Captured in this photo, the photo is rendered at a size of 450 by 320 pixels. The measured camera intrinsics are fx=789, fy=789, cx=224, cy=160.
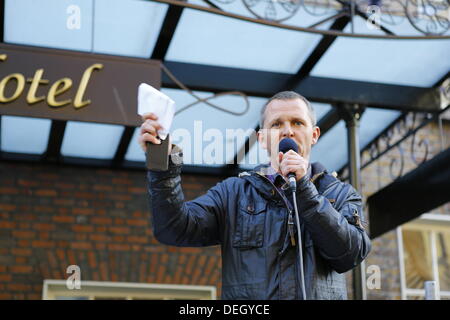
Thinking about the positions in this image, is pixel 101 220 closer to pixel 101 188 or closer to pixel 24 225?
pixel 101 188

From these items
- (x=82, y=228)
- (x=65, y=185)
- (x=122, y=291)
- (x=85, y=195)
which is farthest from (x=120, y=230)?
(x=65, y=185)

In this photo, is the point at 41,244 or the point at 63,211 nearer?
the point at 41,244

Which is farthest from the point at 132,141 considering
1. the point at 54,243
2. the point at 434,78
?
the point at 434,78

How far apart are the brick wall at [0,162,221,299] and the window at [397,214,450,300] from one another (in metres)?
2.26

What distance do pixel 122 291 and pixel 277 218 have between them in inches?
223

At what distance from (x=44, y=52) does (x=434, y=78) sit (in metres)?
3.28

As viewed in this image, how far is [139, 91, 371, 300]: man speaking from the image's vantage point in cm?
220

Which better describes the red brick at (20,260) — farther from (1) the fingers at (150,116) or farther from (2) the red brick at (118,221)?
(1) the fingers at (150,116)

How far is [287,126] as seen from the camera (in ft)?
7.84

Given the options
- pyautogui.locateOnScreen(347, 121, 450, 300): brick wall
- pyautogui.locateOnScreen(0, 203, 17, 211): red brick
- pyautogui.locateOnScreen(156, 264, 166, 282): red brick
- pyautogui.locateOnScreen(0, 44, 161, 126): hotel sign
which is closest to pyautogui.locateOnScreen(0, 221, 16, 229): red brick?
pyautogui.locateOnScreen(0, 203, 17, 211): red brick

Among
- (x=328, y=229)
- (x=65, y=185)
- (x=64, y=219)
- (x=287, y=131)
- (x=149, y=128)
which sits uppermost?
(x=65, y=185)

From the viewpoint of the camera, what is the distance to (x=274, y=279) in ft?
7.42

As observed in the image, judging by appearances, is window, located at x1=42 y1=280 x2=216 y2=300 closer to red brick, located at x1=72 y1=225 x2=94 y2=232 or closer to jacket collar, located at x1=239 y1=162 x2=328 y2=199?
red brick, located at x1=72 y1=225 x2=94 y2=232
